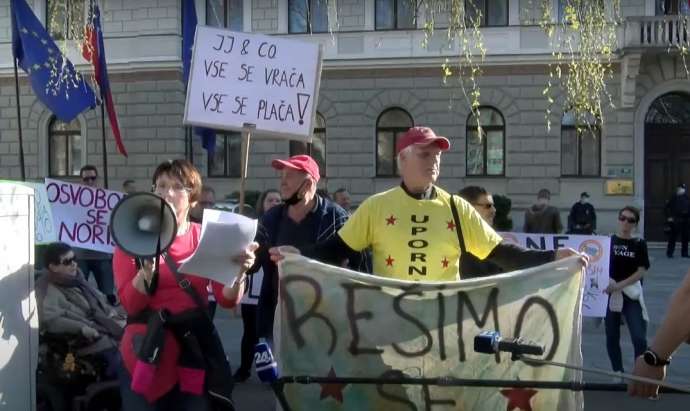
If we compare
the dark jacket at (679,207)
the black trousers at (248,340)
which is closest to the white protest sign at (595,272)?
the black trousers at (248,340)

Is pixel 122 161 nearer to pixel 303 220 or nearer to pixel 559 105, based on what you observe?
pixel 559 105

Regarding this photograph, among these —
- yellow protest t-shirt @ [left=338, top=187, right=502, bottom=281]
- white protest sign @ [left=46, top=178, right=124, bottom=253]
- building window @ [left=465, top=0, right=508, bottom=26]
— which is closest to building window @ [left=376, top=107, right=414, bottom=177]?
building window @ [left=465, top=0, right=508, bottom=26]

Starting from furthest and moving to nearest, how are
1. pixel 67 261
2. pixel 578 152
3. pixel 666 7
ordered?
pixel 578 152 < pixel 666 7 < pixel 67 261

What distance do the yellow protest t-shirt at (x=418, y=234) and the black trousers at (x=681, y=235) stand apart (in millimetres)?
17902

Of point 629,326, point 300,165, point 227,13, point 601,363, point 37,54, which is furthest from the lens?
point 227,13

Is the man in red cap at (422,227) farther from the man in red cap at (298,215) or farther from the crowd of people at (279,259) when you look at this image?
the man in red cap at (298,215)

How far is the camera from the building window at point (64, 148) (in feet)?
88.9

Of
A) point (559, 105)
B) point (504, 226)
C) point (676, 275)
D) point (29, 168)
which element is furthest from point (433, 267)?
point (29, 168)

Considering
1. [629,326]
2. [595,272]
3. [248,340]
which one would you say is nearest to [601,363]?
[629,326]

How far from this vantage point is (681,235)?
69.4 feet

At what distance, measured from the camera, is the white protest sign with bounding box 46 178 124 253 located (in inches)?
320

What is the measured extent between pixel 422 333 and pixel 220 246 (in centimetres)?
90

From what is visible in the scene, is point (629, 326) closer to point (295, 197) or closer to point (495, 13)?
point (295, 197)

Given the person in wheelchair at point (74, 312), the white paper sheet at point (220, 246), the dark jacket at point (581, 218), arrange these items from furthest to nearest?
the dark jacket at point (581, 218)
the person in wheelchair at point (74, 312)
the white paper sheet at point (220, 246)
